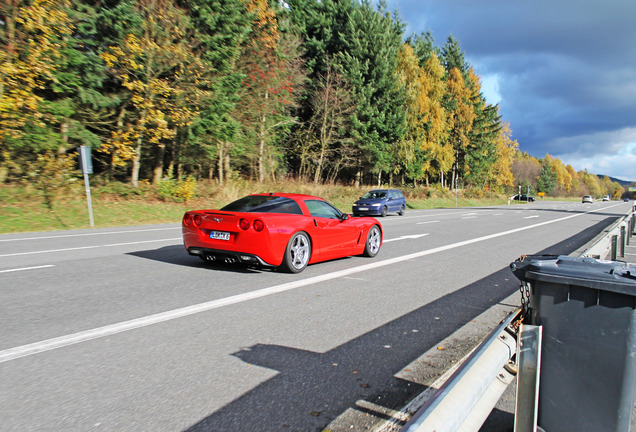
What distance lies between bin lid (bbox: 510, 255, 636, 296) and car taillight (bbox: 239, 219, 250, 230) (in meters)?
4.35

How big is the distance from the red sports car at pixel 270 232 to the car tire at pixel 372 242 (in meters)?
0.79

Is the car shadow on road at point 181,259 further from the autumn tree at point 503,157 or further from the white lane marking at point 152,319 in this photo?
the autumn tree at point 503,157

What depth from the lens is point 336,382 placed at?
299cm

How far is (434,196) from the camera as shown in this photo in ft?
149

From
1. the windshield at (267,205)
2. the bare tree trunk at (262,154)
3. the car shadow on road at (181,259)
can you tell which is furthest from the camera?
the bare tree trunk at (262,154)

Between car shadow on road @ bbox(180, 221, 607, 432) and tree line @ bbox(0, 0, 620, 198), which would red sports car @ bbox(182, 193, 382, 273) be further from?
tree line @ bbox(0, 0, 620, 198)

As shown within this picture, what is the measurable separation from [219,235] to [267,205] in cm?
96

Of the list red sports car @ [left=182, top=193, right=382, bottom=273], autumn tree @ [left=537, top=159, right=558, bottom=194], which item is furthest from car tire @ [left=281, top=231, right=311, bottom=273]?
autumn tree @ [left=537, top=159, right=558, bottom=194]

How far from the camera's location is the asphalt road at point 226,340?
8.37ft

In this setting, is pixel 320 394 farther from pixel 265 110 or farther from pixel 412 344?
pixel 265 110

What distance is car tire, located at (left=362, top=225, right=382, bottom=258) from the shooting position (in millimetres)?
8617

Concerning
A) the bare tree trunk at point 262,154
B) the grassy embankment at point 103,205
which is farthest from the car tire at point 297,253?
the bare tree trunk at point 262,154

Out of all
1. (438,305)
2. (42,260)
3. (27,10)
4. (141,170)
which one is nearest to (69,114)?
(27,10)

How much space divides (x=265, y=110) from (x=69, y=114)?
11262mm
